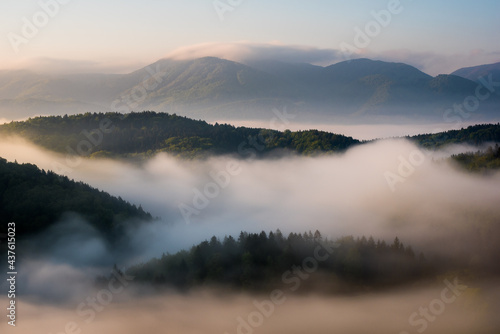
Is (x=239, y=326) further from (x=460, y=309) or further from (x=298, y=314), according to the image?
(x=460, y=309)

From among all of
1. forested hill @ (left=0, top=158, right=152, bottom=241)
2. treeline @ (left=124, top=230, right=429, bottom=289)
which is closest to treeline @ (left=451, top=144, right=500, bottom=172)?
treeline @ (left=124, top=230, right=429, bottom=289)

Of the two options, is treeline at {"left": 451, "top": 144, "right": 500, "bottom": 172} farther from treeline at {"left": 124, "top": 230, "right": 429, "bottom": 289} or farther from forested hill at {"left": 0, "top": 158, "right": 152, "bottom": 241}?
forested hill at {"left": 0, "top": 158, "right": 152, "bottom": 241}

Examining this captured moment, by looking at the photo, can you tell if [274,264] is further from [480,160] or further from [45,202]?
[480,160]

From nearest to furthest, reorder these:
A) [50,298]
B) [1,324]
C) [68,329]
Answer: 1. [1,324]
2. [68,329]
3. [50,298]

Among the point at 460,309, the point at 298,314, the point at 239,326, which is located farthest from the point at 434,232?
the point at 239,326

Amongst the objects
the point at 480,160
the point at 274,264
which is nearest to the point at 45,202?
the point at 274,264

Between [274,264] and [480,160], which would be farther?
[480,160]

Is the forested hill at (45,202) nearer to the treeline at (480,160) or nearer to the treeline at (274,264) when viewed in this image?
the treeline at (274,264)
